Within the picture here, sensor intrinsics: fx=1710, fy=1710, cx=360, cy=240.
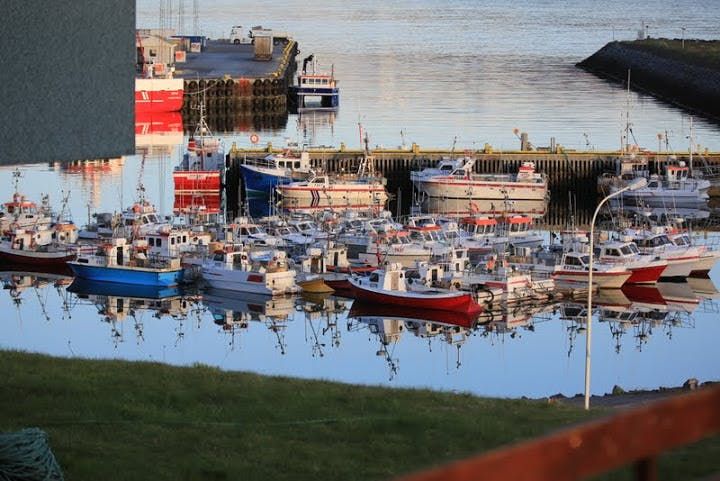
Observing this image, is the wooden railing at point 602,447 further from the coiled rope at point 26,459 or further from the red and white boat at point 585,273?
the red and white boat at point 585,273

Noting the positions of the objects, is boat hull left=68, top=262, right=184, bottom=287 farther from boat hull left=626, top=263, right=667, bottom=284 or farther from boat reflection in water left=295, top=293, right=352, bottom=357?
boat hull left=626, top=263, right=667, bottom=284

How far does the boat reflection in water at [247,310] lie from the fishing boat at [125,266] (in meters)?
0.98

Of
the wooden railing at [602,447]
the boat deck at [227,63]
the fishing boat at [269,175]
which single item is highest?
the boat deck at [227,63]

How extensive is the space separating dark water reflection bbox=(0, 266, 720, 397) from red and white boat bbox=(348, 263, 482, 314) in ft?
0.70

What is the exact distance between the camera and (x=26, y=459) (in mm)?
6852

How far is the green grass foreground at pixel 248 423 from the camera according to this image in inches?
318

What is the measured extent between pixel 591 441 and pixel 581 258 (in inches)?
1158

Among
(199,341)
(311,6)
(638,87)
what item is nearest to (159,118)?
(638,87)

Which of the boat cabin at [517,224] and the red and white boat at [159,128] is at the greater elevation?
the red and white boat at [159,128]

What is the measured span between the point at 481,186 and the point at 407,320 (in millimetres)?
14369

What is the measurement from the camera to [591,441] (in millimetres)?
3043

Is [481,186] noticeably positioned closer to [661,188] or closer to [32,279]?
[661,188]

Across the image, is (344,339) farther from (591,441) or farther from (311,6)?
(311,6)

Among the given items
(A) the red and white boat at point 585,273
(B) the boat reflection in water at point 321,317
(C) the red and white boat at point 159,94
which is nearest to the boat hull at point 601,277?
(A) the red and white boat at point 585,273
